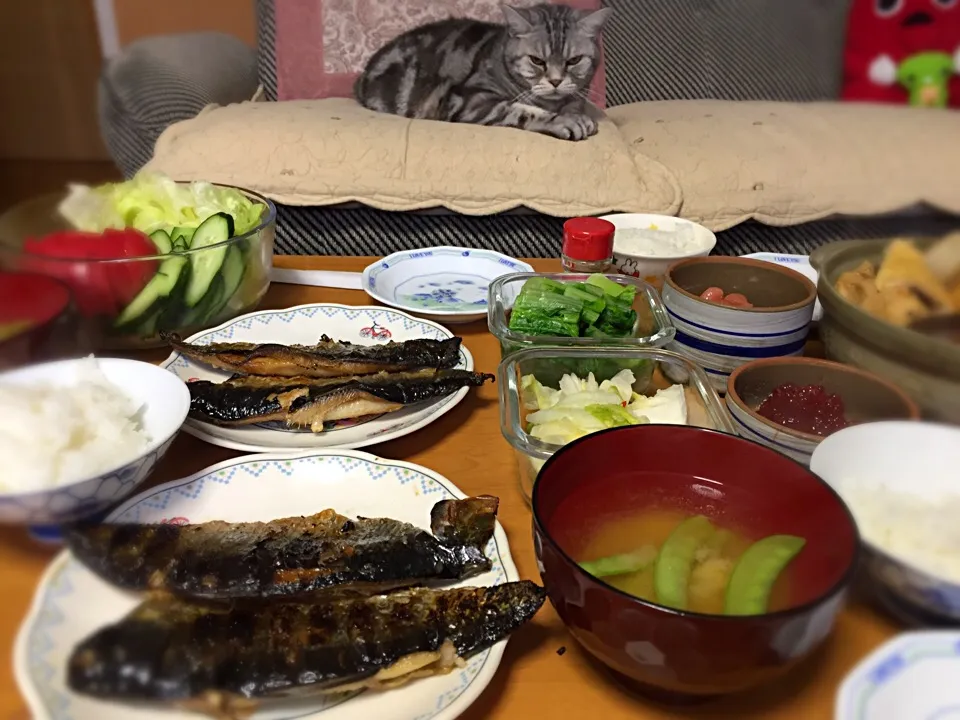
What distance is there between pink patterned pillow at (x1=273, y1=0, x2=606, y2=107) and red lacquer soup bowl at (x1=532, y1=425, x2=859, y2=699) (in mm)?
1550

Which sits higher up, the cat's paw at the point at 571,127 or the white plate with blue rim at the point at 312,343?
the cat's paw at the point at 571,127

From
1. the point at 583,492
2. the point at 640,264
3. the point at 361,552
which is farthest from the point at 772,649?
the point at 640,264

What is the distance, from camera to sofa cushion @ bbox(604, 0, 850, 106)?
1743mm

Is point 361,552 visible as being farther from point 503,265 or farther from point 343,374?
point 503,265

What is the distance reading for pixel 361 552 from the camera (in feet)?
1.46

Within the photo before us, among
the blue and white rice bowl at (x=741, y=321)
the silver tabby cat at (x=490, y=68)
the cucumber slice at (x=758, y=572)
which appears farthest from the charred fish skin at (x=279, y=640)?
the silver tabby cat at (x=490, y=68)

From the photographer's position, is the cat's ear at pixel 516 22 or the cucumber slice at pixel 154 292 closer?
the cucumber slice at pixel 154 292

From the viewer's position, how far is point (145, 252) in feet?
2.35

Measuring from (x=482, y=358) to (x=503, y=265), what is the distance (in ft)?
0.92

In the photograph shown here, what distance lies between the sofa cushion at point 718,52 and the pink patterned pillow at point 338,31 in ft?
0.59

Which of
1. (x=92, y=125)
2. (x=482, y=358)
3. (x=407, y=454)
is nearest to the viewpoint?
(x=407, y=454)

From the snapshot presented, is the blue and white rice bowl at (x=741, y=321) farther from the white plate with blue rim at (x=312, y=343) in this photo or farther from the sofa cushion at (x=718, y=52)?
the sofa cushion at (x=718, y=52)

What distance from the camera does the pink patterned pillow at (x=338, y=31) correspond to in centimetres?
163

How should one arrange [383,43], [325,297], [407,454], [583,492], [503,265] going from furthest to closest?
1. [383,43]
2. [503,265]
3. [325,297]
4. [407,454]
5. [583,492]
